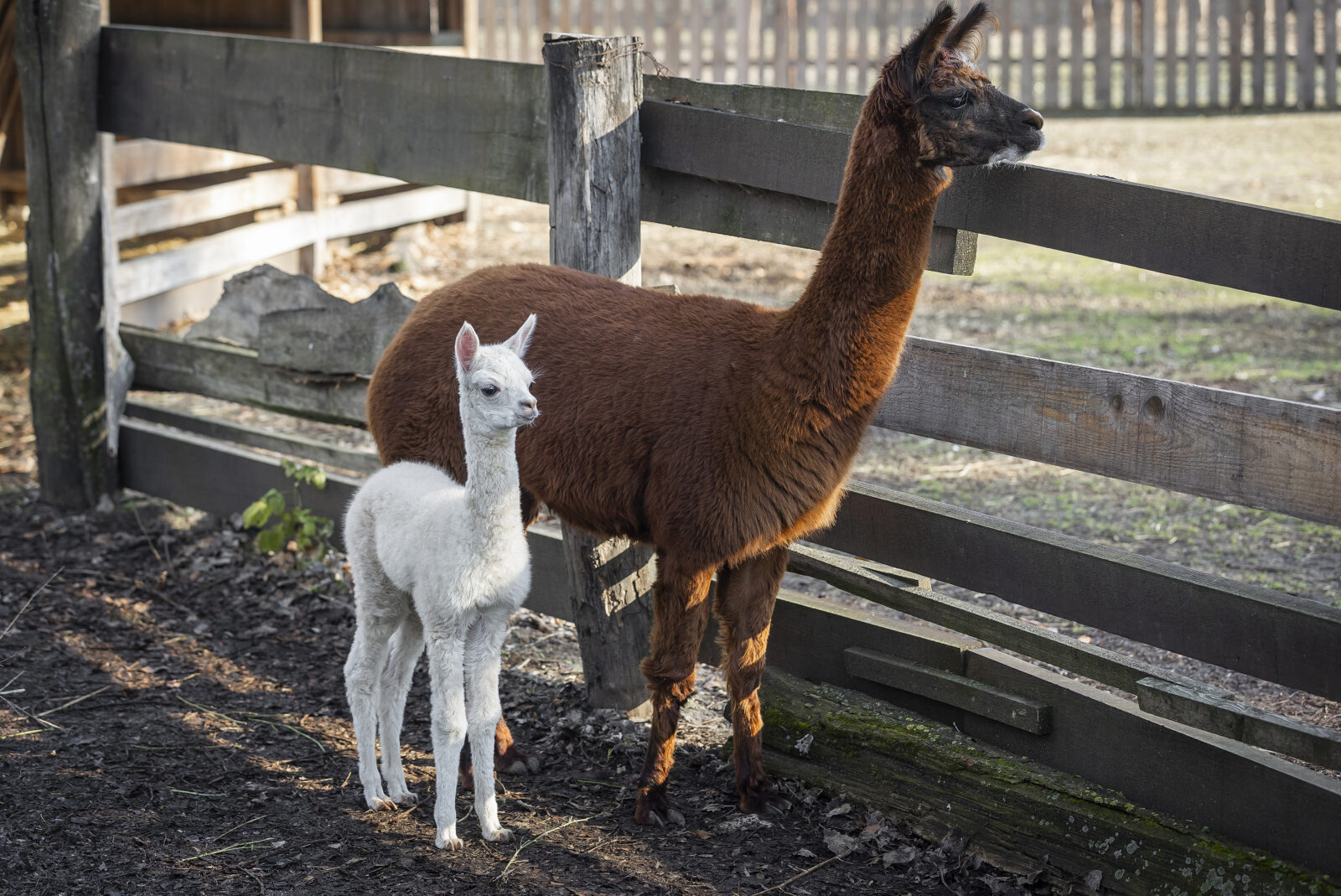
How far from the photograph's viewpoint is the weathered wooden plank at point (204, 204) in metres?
8.64

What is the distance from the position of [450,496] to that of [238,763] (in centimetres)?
137

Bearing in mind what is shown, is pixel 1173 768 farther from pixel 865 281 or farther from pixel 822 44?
pixel 822 44

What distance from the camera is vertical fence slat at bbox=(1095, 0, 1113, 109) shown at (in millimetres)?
18375

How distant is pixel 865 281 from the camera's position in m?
3.39

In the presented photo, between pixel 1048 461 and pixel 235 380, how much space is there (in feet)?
13.4

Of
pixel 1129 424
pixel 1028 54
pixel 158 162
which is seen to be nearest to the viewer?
pixel 1129 424

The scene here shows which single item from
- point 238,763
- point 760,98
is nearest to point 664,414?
point 760,98

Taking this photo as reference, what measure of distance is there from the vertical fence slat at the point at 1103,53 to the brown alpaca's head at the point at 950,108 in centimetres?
1668

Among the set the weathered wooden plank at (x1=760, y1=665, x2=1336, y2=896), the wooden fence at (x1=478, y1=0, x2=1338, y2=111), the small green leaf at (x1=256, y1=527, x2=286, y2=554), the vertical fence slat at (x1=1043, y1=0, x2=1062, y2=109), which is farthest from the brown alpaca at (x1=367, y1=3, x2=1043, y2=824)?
the vertical fence slat at (x1=1043, y1=0, x2=1062, y2=109)

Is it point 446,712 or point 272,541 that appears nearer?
point 446,712

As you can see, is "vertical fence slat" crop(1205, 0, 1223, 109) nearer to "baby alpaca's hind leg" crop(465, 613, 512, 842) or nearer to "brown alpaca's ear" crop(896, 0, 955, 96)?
"brown alpaca's ear" crop(896, 0, 955, 96)

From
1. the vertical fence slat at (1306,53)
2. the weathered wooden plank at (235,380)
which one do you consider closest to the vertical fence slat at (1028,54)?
the vertical fence slat at (1306,53)

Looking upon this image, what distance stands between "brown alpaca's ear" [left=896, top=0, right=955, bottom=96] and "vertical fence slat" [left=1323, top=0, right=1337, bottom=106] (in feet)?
55.0

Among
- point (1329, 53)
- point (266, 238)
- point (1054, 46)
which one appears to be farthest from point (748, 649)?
point (1329, 53)
